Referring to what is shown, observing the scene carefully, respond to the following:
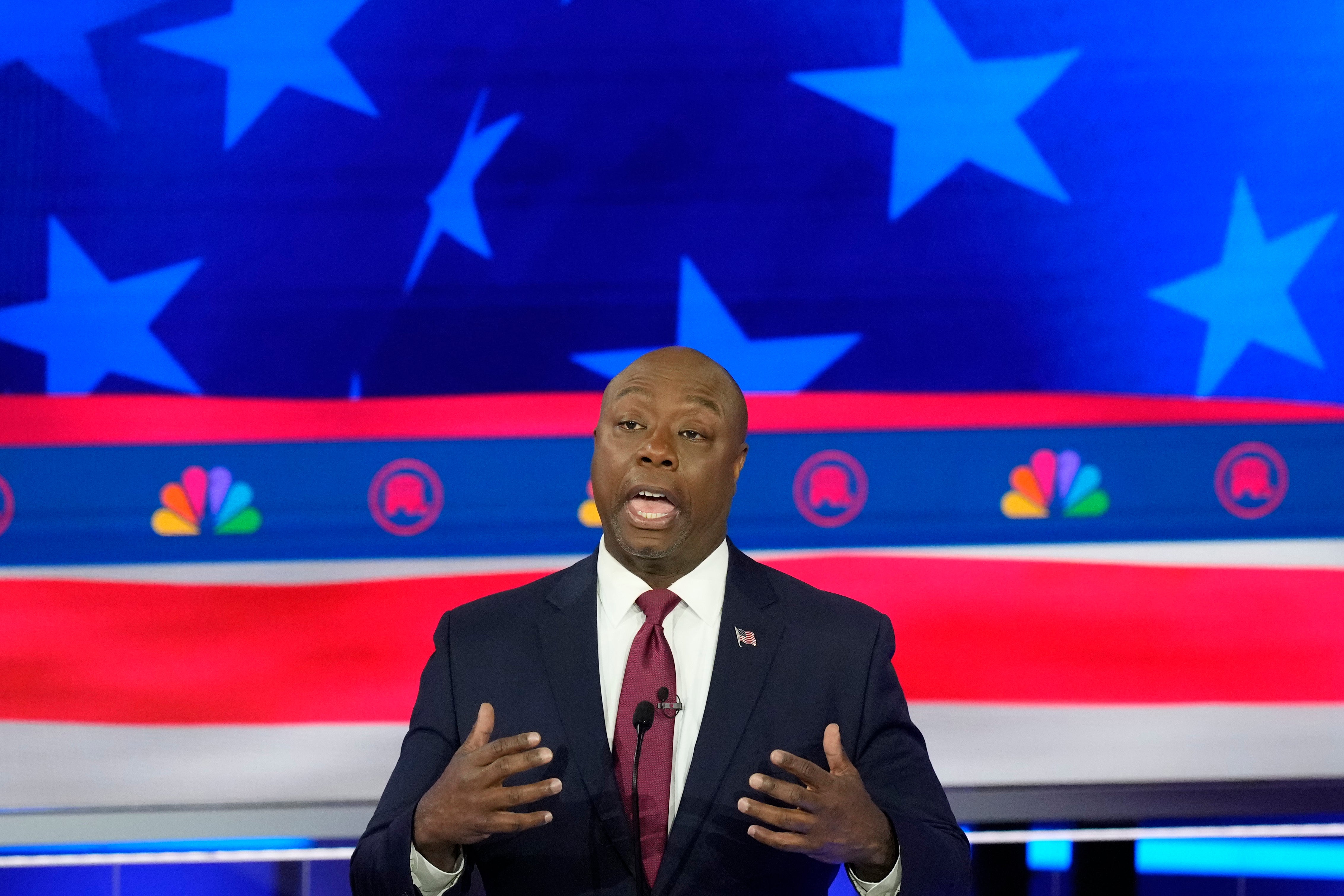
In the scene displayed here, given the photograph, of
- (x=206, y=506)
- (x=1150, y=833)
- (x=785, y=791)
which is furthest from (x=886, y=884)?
(x=206, y=506)

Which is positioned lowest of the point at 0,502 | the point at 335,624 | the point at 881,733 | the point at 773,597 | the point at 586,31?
the point at 881,733

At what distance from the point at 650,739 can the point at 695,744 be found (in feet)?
0.19

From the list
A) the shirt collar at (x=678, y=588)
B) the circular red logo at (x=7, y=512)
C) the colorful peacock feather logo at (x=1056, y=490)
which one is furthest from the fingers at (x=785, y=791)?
the circular red logo at (x=7, y=512)

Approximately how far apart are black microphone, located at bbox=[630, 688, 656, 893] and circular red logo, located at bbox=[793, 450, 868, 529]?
44.4 inches

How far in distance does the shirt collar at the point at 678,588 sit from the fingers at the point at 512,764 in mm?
356

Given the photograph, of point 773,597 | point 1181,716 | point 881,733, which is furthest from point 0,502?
point 1181,716

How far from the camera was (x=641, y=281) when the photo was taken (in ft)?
8.66

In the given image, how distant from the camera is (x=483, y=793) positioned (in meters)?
1.31

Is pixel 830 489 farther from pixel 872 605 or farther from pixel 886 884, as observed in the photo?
pixel 886 884

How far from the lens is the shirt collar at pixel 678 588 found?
1.65m

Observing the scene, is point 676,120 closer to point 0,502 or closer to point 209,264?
point 209,264

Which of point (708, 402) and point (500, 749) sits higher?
point (708, 402)

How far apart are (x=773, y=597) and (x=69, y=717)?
67.4 inches

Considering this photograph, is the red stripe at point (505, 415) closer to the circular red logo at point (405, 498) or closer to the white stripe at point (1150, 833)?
the circular red logo at point (405, 498)
